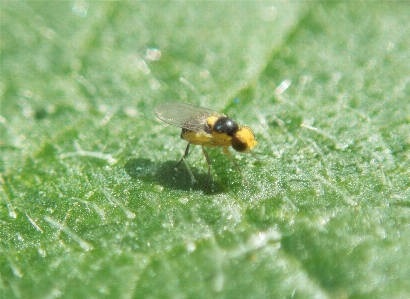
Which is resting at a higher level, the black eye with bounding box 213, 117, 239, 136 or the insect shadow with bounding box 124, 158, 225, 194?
the black eye with bounding box 213, 117, 239, 136

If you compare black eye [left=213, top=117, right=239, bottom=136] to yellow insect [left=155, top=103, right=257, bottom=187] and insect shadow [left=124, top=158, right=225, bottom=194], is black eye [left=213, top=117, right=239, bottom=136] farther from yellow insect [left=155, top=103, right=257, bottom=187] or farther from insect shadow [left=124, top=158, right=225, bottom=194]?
insect shadow [left=124, top=158, right=225, bottom=194]

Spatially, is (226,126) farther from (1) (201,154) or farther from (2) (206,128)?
(1) (201,154)

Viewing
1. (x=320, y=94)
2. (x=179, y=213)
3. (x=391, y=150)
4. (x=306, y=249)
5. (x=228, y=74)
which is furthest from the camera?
(x=228, y=74)

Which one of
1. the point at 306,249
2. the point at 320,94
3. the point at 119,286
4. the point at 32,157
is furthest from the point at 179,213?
the point at 320,94

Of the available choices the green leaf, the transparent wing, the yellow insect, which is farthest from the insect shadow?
the transparent wing

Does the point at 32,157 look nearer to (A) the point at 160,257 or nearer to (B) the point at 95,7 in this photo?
(A) the point at 160,257

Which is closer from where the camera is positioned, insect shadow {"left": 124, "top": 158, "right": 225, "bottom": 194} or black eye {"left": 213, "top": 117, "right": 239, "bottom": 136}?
insect shadow {"left": 124, "top": 158, "right": 225, "bottom": 194}

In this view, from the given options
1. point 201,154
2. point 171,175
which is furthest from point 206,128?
point 171,175
